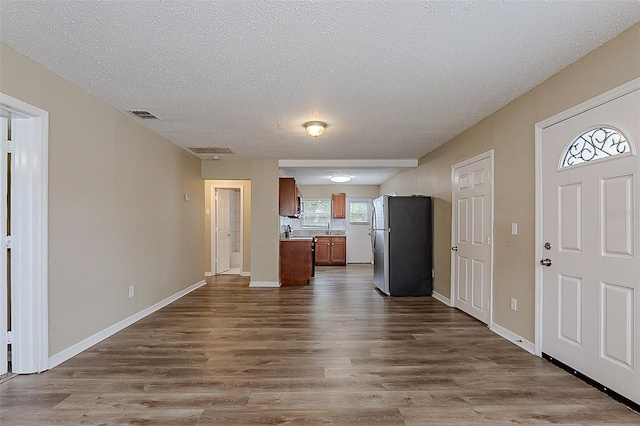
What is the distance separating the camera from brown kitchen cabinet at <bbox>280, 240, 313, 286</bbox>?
6.72m

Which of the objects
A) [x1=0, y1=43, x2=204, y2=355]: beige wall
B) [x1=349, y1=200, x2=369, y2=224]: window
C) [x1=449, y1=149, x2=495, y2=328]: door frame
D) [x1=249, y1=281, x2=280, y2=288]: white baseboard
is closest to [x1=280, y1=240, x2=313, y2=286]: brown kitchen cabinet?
[x1=249, y1=281, x2=280, y2=288]: white baseboard

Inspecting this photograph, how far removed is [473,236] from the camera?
4.37 meters

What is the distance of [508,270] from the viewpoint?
3.56 m

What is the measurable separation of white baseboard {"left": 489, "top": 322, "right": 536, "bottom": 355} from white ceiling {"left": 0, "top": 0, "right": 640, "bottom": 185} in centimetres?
236

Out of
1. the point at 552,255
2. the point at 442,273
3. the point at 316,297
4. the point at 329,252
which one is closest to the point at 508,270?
the point at 552,255

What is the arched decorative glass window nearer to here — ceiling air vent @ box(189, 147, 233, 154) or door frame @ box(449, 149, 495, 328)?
door frame @ box(449, 149, 495, 328)

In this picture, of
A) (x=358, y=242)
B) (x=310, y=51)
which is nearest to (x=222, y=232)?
(x=358, y=242)

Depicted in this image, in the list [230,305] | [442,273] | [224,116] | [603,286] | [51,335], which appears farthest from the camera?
[442,273]

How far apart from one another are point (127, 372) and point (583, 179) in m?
3.84

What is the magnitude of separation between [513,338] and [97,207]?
4.34m

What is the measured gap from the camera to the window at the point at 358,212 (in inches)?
417

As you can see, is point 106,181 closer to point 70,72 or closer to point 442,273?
point 70,72

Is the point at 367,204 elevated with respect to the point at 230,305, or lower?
elevated

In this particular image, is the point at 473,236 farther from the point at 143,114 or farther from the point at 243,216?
the point at 243,216
